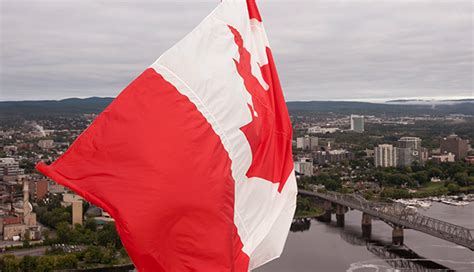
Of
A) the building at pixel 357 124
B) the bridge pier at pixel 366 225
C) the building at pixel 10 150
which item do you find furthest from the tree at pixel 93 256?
the building at pixel 357 124

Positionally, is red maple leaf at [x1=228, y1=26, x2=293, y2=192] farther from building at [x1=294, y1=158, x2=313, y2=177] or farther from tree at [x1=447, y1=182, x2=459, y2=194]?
building at [x1=294, y1=158, x2=313, y2=177]

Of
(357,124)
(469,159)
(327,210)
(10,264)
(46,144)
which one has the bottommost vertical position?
(327,210)

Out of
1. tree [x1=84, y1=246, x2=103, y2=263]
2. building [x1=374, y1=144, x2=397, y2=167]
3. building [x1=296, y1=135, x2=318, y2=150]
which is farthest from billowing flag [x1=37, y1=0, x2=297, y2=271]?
building [x1=296, y1=135, x2=318, y2=150]

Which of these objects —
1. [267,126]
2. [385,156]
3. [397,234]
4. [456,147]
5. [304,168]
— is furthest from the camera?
[456,147]

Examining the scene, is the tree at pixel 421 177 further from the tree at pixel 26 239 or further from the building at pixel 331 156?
the tree at pixel 26 239

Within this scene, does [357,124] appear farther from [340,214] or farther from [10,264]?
[10,264]

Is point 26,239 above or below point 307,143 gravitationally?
below

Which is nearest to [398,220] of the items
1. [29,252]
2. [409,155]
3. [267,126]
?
[29,252]
